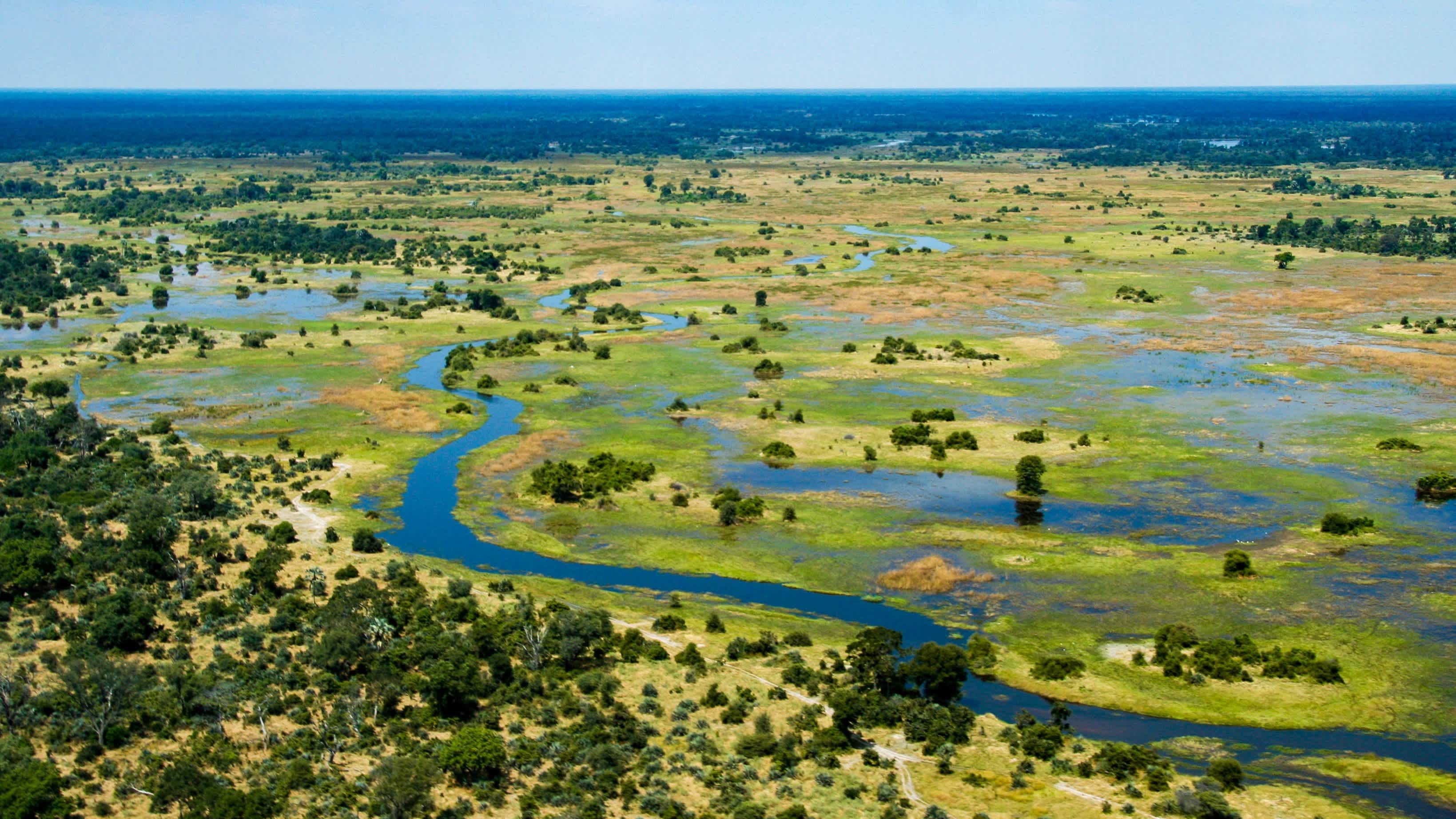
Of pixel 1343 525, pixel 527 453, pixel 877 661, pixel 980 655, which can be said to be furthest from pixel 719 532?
pixel 1343 525

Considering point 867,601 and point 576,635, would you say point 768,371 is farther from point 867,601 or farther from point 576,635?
point 576,635

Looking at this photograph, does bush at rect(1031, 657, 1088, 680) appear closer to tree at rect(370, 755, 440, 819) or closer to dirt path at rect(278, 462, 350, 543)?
tree at rect(370, 755, 440, 819)

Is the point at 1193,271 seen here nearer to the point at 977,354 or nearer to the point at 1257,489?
the point at 977,354

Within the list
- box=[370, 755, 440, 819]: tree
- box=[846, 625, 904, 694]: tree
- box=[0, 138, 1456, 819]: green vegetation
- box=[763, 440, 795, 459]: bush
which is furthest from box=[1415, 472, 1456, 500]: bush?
box=[370, 755, 440, 819]: tree

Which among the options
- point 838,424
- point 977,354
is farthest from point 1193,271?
point 838,424

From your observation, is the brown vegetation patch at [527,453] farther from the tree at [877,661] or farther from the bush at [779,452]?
the tree at [877,661]

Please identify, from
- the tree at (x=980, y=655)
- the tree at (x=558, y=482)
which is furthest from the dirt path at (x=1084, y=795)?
the tree at (x=558, y=482)

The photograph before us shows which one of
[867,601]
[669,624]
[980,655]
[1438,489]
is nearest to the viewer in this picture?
[980,655]
